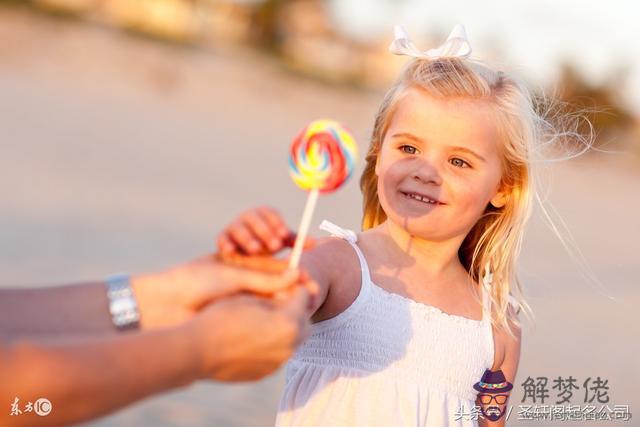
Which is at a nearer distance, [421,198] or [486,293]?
[421,198]

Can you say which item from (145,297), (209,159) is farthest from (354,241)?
(209,159)

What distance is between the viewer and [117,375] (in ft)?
6.39

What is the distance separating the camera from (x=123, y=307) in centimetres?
250

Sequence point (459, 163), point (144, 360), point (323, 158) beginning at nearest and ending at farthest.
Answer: point (144, 360)
point (323, 158)
point (459, 163)

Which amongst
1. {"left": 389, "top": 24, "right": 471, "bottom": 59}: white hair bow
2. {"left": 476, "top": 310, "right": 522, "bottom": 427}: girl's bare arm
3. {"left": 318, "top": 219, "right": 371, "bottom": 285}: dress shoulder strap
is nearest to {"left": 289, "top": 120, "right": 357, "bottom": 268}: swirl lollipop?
{"left": 318, "top": 219, "right": 371, "bottom": 285}: dress shoulder strap

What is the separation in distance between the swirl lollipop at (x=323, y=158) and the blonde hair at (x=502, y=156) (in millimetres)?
708

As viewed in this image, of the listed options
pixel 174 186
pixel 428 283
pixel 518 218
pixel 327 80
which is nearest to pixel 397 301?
pixel 428 283

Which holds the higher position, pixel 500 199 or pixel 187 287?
pixel 187 287

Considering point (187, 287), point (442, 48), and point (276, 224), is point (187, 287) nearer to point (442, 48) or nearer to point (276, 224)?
point (276, 224)

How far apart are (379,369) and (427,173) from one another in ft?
2.17

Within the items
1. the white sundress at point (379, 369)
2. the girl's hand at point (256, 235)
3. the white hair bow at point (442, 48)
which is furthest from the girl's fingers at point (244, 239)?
the white hair bow at point (442, 48)

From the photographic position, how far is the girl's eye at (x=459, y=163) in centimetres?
348

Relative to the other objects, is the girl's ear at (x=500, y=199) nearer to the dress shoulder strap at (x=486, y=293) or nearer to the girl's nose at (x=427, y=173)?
the dress shoulder strap at (x=486, y=293)

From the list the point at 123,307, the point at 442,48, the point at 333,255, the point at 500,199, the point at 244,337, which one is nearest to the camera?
the point at 244,337
